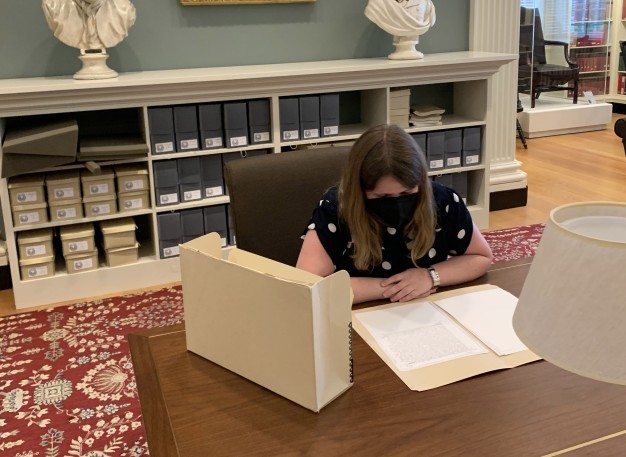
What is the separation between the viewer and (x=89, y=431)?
2158 millimetres

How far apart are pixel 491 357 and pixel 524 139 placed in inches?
204

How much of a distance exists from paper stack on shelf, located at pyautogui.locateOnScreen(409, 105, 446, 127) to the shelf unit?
47mm

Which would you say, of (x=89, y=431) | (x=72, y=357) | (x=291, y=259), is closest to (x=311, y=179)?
(x=291, y=259)

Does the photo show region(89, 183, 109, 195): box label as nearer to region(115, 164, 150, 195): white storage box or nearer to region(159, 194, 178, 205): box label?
region(115, 164, 150, 195): white storage box

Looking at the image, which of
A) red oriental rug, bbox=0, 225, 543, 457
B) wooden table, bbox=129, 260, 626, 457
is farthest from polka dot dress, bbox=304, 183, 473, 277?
red oriental rug, bbox=0, 225, 543, 457

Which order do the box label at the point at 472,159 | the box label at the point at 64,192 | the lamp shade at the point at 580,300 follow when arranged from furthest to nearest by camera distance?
the box label at the point at 472,159
the box label at the point at 64,192
the lamp shade at the point at 580,300

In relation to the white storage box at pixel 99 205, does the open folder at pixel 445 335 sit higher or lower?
higher

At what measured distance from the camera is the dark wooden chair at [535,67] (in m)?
6.65

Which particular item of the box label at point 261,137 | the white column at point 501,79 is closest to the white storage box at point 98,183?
the box label at point 261,137

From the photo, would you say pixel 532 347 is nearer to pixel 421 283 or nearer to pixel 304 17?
pixel 421 283

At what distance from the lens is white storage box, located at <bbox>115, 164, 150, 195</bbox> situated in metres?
3.15

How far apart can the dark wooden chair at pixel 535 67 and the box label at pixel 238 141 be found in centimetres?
412

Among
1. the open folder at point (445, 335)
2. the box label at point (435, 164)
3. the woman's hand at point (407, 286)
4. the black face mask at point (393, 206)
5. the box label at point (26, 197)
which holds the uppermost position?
the black face mask at point (393, 206)

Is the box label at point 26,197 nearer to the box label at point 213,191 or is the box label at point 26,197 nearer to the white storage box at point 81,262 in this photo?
the white storage box at point 81,262
